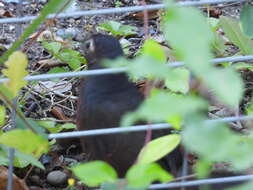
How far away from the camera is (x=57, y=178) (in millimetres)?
1812

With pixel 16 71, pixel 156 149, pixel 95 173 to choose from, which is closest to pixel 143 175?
pixel 95 173

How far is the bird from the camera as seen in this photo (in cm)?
161

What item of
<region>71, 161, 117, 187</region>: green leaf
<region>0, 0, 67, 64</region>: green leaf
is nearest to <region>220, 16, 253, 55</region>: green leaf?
<region>0, 0, 67, 64</region>: green leaf

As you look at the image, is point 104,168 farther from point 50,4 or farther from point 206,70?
point 50,4

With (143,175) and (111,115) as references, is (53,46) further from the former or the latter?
(143,175)

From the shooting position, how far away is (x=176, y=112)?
0.50m

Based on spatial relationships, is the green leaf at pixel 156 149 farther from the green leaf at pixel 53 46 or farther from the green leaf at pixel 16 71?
the green leaf at pixel 53 46

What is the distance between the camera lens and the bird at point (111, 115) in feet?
5.30

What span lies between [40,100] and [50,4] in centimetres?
114

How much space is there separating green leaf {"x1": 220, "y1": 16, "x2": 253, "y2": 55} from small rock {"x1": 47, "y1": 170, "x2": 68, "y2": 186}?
722 mm

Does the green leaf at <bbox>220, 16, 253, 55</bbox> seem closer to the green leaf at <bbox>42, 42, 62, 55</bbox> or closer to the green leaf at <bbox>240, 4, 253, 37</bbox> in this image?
the green leaf at <bbox>42, 42, 62, 55</bbox>

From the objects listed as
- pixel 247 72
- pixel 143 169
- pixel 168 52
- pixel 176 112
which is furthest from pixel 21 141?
pixel 247 72

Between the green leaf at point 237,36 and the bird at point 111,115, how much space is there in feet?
1.50

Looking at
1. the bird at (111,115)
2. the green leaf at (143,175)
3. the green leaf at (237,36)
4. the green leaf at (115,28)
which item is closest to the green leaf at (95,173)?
the green leaf at (143,175)
